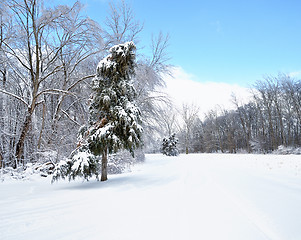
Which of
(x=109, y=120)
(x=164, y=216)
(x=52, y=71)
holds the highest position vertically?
(x=52, y=71)

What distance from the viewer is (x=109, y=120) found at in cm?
539

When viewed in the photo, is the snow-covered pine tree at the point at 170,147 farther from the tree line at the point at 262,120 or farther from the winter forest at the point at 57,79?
the winter forest at the point at 57,79

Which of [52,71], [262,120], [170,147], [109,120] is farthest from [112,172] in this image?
[262,120]

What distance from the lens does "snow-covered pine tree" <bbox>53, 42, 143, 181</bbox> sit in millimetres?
4867

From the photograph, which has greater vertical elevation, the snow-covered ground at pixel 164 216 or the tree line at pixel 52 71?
the tree line at pixel 52 71

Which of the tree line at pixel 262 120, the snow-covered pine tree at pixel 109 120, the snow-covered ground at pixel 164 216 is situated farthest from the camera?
the tree line at pixel 262 120

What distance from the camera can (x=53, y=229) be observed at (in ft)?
6.91

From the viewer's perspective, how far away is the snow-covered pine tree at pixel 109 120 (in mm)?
4867

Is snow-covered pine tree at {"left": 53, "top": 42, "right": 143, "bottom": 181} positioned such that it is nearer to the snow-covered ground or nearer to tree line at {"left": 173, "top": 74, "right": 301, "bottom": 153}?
the snow-covered ground

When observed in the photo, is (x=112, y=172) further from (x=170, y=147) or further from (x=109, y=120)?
(x=170, y=147)

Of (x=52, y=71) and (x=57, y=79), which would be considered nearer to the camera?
(x=52, y=71)

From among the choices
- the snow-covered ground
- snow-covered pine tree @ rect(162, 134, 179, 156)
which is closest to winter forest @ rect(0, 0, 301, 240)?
the snow-covered ground

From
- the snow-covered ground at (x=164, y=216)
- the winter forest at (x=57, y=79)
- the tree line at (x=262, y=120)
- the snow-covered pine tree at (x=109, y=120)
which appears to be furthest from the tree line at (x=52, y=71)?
the tree line at (x=262, y=120)

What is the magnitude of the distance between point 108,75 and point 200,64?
1195cm
